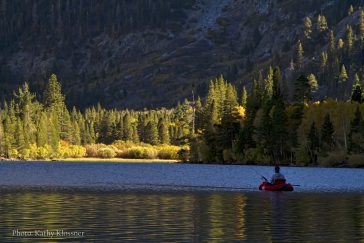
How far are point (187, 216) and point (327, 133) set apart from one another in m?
136

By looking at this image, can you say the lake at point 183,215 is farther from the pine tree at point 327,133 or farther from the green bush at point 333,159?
the pine tree at point 327,133

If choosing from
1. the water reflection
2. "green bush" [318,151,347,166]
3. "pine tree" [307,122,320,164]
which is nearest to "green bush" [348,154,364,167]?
"green bush" [318,151,347,166]

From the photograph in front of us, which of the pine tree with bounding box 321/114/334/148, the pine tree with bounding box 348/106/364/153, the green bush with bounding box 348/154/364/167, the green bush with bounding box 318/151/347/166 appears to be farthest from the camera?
the pine tree with bounding box 321/114/334/148

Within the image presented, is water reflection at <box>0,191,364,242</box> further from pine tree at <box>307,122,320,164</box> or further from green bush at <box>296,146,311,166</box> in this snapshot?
green bush at <box>296,146,311,166</box>

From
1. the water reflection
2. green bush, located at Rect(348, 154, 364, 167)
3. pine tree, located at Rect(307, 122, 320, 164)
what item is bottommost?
the water reflection

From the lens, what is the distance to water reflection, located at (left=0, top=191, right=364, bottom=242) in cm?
5019

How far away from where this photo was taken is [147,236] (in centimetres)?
4925

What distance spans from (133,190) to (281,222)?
42216mm

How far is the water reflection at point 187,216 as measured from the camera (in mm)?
50188

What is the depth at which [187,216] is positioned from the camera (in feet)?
204

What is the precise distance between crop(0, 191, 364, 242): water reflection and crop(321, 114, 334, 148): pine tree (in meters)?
106

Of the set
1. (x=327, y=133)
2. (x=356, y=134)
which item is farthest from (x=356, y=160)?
(x=327, y=133)

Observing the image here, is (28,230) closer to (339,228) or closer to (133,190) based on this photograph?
(339,228)

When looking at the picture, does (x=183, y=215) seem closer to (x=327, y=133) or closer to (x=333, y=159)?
(x=333, y=159)
